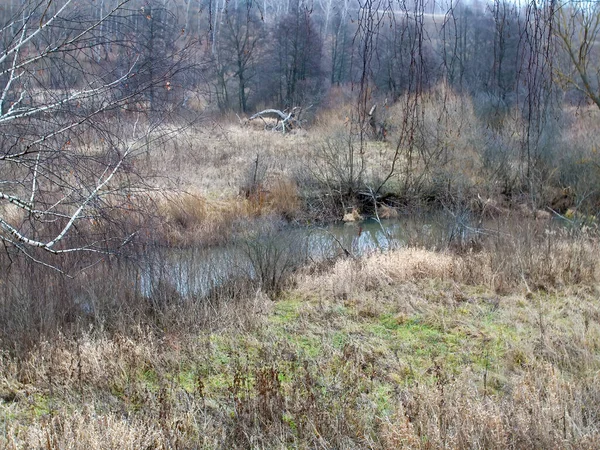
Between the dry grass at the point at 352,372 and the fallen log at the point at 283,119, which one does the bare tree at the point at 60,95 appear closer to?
the dry grass at the point at 352,372

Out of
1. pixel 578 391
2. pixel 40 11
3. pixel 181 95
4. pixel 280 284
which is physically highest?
pixel 40 11

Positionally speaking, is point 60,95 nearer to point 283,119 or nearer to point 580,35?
point 580,35

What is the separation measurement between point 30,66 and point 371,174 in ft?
53.1

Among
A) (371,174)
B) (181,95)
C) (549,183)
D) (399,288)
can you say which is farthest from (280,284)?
(549,183)

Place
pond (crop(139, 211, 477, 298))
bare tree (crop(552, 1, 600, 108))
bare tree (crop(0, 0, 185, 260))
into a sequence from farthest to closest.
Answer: pond (crop(139, 211, 477, 298)) < bare tree (crop(552, 1, 600, 108)) < bare tree (crop(0, 0, 185, 260))

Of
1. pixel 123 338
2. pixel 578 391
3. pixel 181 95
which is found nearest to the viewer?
pixel 578 391

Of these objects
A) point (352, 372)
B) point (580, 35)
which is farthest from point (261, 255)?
point (580, 35)

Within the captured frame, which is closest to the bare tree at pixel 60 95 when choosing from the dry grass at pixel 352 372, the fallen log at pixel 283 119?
the dry grass at pixel 352 372

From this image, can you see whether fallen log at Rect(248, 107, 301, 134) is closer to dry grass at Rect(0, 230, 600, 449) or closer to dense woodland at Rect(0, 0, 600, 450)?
dense woodland at Rect(0, 0, 600, 450)

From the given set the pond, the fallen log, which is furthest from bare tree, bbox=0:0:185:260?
the fallen log

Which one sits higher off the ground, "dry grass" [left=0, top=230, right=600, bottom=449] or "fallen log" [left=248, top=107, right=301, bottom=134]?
"fallen log" [left=248, top=107, right=301, bottom=134]

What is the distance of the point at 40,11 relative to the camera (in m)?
4.43

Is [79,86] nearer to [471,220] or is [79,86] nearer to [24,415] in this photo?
[24,415]

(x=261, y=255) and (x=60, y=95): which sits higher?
(x=60, y=95)
